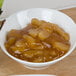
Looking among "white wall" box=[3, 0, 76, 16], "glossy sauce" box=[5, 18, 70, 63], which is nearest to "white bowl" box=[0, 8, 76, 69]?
"glossy sauce" box=[5, 18, 70, 63]

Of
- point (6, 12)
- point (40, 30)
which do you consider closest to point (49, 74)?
point (40, 30)

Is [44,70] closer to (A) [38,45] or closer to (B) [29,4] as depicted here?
(A) [38,45]

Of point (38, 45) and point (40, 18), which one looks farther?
point (40, 18)

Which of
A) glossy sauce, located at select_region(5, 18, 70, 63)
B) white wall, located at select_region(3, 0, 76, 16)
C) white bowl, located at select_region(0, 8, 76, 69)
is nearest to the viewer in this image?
glossy sauce, located at select_region(5, 18, 70, 63)

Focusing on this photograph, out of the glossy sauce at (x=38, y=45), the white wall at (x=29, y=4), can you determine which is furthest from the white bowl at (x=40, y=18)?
the white wall at (x=29, y=4)

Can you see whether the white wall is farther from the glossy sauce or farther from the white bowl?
the glossy sauce

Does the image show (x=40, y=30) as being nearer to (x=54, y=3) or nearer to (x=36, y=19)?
(x=36, y=19)

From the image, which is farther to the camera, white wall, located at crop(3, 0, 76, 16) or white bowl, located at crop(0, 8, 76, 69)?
white wall, located at crop(3, 0, 76, 16)

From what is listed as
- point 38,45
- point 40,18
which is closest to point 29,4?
point 40,18
